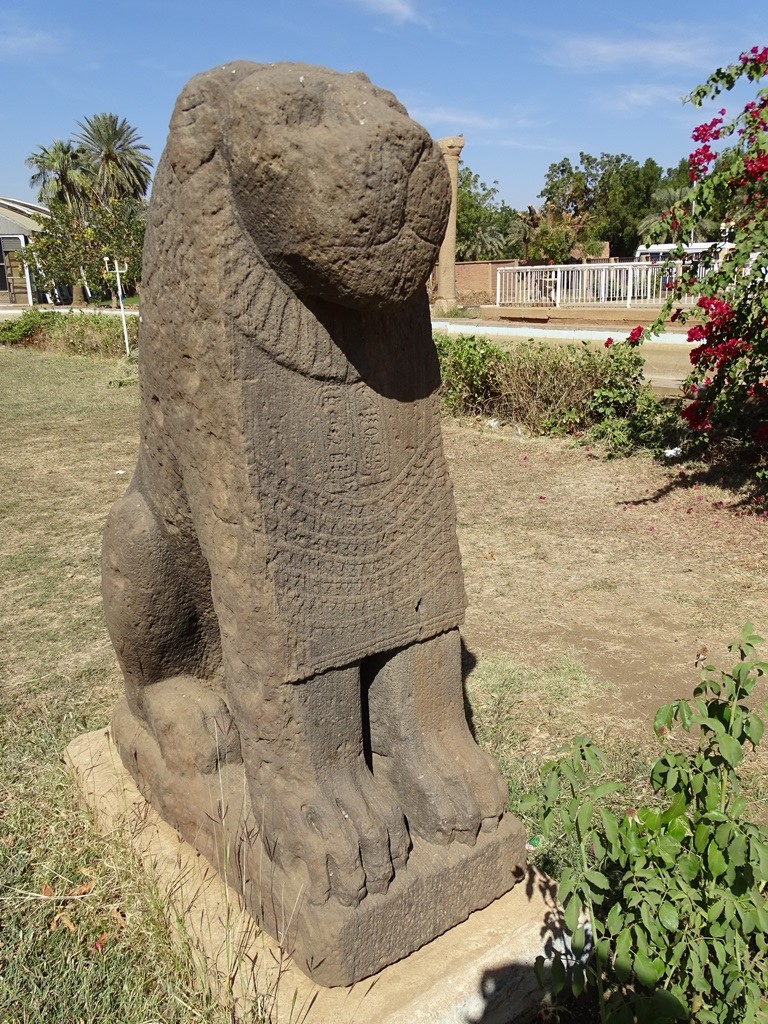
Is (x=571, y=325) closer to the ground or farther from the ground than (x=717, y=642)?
farther from the ground

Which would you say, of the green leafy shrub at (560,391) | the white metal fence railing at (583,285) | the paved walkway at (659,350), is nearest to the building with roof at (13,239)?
the white metal fence railing at (583,285)

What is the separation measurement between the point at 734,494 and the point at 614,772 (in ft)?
10.9

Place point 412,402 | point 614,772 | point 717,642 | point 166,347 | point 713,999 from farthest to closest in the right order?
point 717,642 < point 614,772 < point 412,402 < point 166,347 < point 713,999

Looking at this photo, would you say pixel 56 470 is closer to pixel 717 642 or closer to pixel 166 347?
pixel 717 642

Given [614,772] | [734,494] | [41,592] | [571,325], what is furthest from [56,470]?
[571,325]

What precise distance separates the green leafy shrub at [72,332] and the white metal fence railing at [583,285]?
7.39 meters

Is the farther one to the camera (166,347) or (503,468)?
(503,468)

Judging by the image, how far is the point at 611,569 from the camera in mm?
4652

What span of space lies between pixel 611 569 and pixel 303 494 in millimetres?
3307

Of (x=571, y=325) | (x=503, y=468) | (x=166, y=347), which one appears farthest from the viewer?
(x=571, y=325)

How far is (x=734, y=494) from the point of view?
5594 millimetres

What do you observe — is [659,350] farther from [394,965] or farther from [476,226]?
[476,226]

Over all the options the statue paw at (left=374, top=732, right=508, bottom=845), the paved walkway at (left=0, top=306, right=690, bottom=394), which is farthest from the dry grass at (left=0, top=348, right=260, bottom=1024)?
the paved walkway at (left=0, top=306, right=690, bottom=394)

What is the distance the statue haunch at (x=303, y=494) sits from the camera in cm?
145
